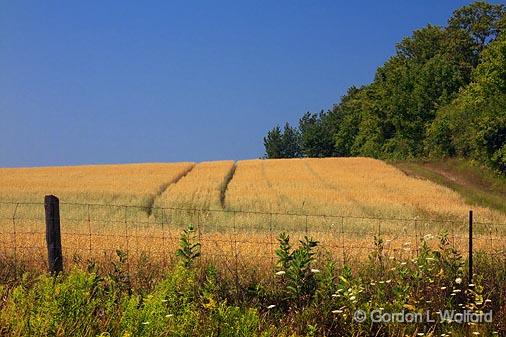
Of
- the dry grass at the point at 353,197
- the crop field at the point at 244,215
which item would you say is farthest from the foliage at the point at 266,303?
the dry grass at the point at 353,197

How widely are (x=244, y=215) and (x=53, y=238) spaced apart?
13245 millimetres

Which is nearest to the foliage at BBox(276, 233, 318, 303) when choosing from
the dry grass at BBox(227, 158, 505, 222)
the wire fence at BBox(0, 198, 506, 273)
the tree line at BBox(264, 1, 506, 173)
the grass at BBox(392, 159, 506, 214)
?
the wire fence at BBox(0, 198, 506, 273)

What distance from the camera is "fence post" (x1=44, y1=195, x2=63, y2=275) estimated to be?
9.04 metres

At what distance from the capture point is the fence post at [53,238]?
9.04 meters

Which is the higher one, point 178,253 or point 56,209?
point 56,209

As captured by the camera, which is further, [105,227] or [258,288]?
[105,227]

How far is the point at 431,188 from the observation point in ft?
115

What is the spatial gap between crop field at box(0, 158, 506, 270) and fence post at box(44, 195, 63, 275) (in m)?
0.91

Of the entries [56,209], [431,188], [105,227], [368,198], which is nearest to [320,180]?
[431,188]

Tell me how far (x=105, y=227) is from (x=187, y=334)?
12164 millimetres

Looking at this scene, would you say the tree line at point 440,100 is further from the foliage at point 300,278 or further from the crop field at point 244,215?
the foliage at point 300,278

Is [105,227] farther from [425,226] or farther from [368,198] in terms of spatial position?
[368,198]

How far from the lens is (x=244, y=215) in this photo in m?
22.1

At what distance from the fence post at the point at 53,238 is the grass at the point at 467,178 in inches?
907
